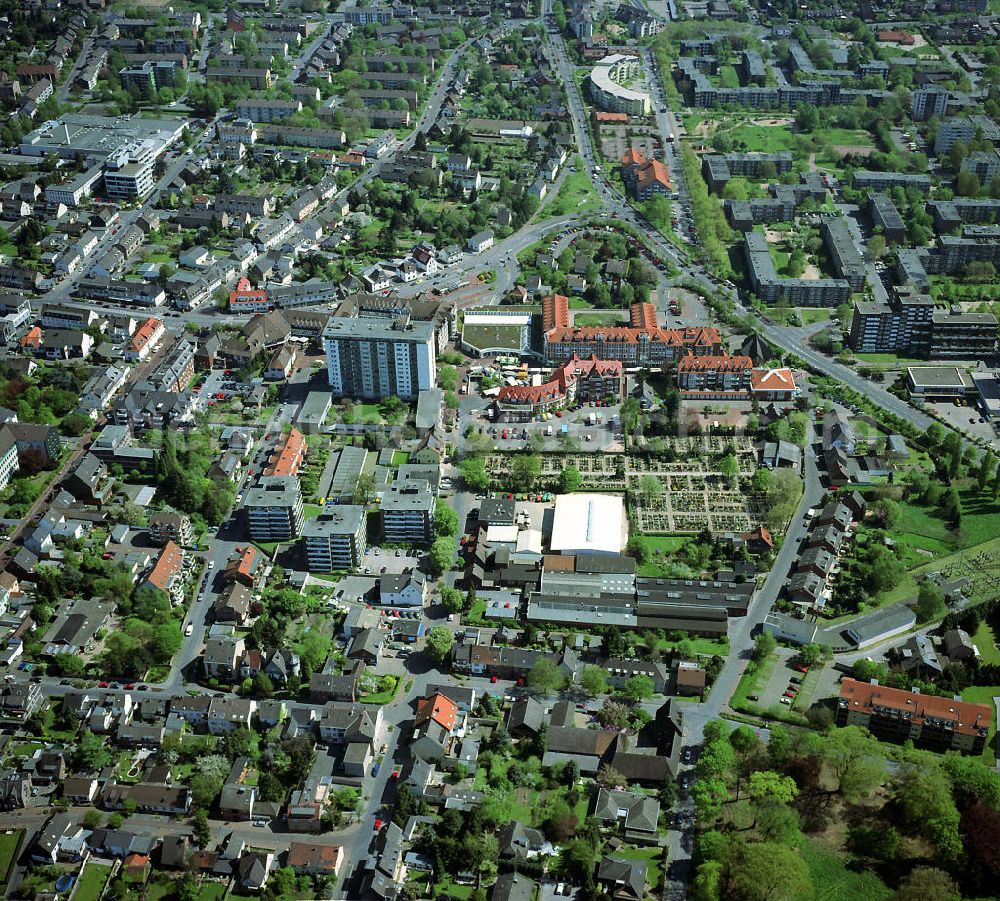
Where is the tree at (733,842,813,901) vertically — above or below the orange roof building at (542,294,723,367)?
above

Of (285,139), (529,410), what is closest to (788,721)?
(529,410)

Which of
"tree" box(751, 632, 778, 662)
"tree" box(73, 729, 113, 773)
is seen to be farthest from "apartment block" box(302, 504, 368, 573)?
"tree" box(751, 632, 778, 662)

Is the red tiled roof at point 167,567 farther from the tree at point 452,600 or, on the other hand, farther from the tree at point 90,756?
the tree at point 452,600

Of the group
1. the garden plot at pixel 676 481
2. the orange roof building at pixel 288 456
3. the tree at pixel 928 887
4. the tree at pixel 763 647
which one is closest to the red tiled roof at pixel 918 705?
the tree at pixel 763 647

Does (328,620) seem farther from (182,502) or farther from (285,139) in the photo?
(285,139)

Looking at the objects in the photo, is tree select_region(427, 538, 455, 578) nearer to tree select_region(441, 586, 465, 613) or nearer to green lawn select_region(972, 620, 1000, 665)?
tree select_region(441, 586, 465, 613)

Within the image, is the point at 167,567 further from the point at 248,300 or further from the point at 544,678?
the point at 248,300
